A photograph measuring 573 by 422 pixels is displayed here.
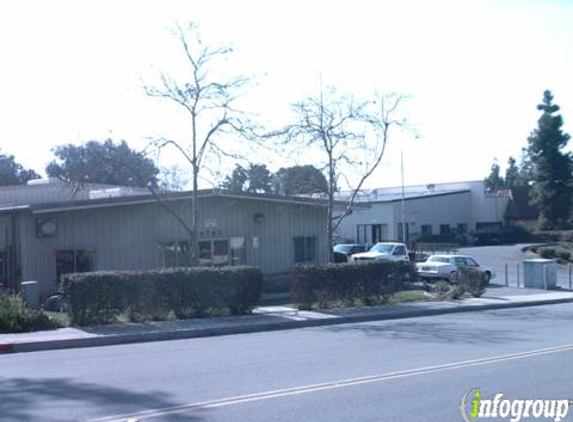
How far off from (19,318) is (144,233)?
11611 mm

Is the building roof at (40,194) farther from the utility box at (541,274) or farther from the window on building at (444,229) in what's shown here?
the window on building at (444,229)

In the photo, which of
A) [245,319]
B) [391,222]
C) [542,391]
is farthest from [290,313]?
[391,222]

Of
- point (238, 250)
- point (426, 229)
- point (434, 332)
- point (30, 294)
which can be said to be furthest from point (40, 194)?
point (426, 229)

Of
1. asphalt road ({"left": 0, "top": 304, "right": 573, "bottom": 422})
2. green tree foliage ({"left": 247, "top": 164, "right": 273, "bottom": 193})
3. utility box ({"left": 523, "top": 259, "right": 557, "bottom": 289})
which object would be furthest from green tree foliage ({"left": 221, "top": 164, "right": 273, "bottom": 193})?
utility box ({"left": 523, "top": 259, "right": 557, "bottom": 289})

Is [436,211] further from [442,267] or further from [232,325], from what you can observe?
[232,325]

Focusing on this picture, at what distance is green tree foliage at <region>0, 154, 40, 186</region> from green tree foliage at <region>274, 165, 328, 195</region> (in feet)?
145

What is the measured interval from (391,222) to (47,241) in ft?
133

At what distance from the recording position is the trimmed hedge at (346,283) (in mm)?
22891

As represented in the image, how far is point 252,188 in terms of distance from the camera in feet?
112

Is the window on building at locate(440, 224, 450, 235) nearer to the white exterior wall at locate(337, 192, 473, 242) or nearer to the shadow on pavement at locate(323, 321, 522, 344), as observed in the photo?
the white exterior wall at locate(337, 192, 473, 242)

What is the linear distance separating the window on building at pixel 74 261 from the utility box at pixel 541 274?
18.6 m

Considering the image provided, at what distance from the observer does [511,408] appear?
29.5ft

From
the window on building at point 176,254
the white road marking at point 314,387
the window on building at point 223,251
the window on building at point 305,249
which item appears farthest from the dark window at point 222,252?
the white road marking at point 314,387

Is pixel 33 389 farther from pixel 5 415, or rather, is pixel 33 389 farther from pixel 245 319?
pixel 245 319
